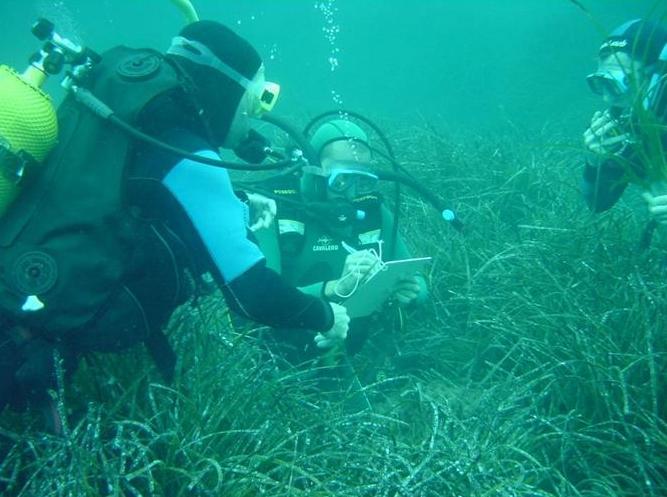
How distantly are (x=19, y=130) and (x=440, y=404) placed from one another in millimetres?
2217

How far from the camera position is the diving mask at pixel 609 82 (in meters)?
3.70

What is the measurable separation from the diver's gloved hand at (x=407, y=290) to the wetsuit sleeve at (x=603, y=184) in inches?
66.6

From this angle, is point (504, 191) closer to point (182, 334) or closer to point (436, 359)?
point (436, 359)

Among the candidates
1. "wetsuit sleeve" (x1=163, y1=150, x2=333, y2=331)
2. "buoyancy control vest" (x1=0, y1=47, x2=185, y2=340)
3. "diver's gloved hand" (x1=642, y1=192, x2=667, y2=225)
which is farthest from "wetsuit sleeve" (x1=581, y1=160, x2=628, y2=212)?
"buoyancy control vest" (x1=0, y1=47, x2=185, y2=340)

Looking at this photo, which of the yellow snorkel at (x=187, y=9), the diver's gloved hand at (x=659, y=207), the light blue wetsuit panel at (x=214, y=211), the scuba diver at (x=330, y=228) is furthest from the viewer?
the scuba diver at (x=330, y=228)

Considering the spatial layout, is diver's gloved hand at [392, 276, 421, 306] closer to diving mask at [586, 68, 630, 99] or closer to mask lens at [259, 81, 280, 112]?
mask lens at [259, 81, 280, 112]

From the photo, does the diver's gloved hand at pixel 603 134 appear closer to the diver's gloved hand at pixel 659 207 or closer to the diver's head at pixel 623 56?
the diver's head at pixel 623 56

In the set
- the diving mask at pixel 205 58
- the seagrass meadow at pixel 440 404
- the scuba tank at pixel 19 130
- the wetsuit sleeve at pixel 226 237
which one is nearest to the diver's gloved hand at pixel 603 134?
the seagrass meadow at pixel 440 404

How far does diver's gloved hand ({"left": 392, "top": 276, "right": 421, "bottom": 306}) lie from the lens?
154 inches

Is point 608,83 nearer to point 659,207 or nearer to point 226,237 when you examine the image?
point 659,207

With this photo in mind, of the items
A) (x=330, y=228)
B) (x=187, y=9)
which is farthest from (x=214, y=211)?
(x=330, y=228)

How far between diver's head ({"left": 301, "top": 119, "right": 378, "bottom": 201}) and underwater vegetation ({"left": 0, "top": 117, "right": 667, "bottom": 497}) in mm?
1229

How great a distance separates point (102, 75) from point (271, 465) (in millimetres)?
1785

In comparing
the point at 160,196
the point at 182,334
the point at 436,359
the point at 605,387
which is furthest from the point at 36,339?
the point at 436,359
